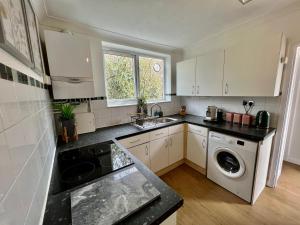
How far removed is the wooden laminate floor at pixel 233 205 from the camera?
147cm

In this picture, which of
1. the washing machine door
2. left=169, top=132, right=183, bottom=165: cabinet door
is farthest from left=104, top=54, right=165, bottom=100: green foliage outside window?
the washing machine door

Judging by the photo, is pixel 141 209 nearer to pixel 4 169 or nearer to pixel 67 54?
pixel 4 169

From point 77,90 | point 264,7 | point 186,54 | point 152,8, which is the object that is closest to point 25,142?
point 77,90

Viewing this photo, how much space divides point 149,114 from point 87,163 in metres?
1.67

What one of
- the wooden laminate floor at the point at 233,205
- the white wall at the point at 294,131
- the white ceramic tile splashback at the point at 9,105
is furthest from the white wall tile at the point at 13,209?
the white wall at the point at 294,131

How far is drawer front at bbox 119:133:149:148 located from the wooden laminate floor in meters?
0.82

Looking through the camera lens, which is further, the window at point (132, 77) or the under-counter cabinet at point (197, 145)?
the window at point (132, 77)

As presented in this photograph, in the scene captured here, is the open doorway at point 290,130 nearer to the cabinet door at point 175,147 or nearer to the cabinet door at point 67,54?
the cabinet door at point 175,147

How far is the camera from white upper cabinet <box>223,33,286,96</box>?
1.52 metres

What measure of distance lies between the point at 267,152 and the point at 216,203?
3.01 feet

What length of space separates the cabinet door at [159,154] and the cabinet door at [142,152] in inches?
2.9

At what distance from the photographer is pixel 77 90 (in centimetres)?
154

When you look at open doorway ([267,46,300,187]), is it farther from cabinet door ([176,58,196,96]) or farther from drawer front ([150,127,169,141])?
drawer front ([150,127,169,141])

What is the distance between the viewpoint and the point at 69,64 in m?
1.44
